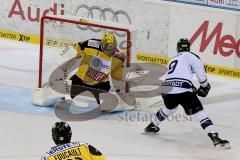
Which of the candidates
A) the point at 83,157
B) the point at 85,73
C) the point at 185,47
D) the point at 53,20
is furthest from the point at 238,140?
the point at 83,157

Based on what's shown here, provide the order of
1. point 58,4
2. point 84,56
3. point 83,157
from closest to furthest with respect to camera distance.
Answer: point 83,157 → point 84,56 → point 58,4

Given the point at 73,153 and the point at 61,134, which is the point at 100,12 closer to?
the point at 61,134

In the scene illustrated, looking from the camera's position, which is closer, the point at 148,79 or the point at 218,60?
the point at 148,79

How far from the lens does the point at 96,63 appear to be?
1034 centimetres

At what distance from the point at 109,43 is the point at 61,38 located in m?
0.89

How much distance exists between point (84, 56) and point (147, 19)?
3313 millimetres

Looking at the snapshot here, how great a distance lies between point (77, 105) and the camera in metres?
10.8

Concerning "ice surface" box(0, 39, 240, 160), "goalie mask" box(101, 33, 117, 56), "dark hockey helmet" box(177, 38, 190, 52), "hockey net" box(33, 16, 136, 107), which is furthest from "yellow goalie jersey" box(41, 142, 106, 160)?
"hockey net" box(33, 16, 136, 107)

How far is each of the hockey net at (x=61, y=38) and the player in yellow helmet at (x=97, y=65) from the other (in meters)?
0.21

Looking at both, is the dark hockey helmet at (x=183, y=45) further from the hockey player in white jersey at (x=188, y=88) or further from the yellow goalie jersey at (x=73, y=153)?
the yellow goalie jersey at (x=73, y=153)

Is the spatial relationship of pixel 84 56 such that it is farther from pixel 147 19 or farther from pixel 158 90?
pixel 147 19

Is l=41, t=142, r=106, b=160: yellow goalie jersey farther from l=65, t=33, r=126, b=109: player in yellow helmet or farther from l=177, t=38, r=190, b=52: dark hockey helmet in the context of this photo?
l=65, t=33, r=126, b=109: player in yellow helmet

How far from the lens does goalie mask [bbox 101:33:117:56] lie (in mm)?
10078

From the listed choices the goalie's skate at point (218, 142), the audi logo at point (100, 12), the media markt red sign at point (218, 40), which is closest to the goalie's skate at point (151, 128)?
the goalie's skate at point (218, 142)
